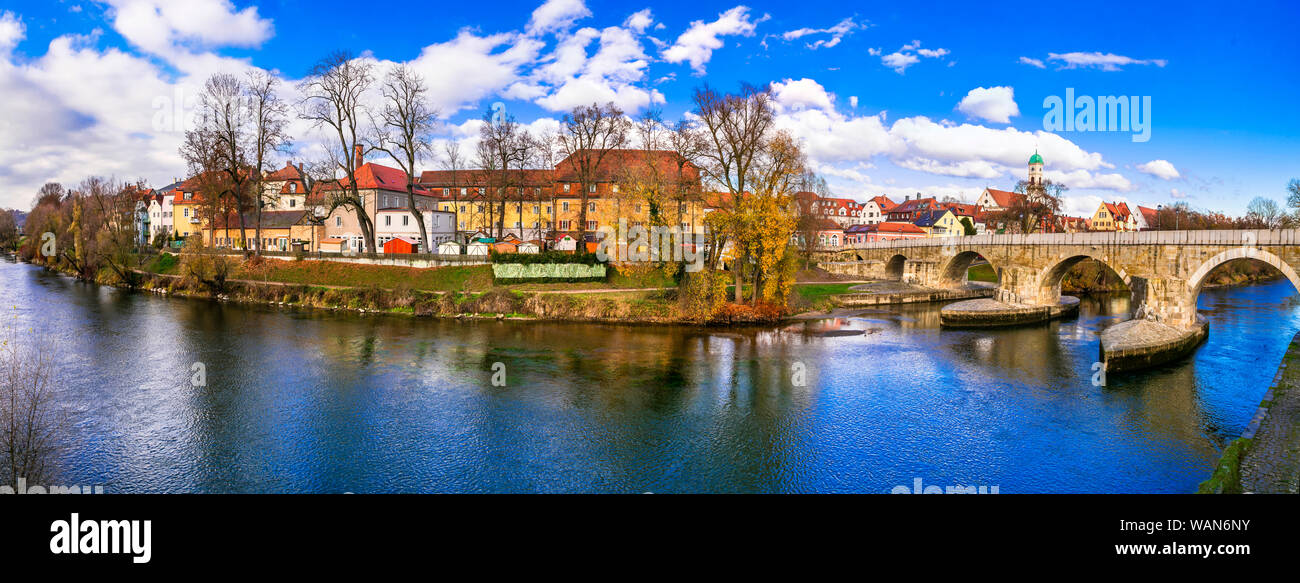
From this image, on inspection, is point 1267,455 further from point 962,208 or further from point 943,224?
point 962,208

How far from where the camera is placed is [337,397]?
19.6 meters

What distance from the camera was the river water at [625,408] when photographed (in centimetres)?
1375

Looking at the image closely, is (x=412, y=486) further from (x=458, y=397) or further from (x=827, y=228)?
(x=827, y=228)

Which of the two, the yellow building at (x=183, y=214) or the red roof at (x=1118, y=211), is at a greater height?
the red roof at (x=1118, y=211)

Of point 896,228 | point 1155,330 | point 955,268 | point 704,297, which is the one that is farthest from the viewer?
point 896,228

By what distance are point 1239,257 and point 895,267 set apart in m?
30.2

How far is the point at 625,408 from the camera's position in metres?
18.9

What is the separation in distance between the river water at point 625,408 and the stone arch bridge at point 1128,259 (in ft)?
9.64

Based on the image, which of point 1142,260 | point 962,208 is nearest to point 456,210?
point 1142,260

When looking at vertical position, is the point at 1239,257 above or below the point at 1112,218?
below

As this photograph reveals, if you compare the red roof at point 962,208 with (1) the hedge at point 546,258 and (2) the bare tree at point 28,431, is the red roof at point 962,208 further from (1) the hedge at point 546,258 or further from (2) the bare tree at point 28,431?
(2) the bare tree at point 28,431

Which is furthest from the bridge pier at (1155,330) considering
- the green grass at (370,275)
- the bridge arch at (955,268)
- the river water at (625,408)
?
the green grass at (370,275)
